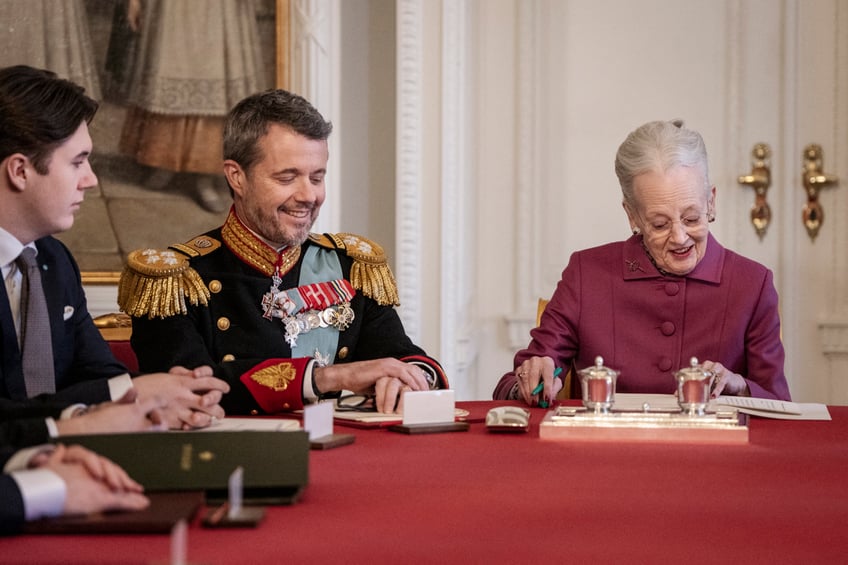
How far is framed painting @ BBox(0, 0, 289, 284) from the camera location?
181 inches

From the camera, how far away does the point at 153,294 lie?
107 inches

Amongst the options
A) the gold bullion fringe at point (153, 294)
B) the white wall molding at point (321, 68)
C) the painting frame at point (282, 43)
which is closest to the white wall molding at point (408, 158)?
the white wall molding at point (321, 68)

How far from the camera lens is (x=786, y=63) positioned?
502 cm

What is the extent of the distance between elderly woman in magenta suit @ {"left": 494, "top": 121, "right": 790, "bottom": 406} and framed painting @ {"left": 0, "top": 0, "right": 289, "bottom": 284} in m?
2.08

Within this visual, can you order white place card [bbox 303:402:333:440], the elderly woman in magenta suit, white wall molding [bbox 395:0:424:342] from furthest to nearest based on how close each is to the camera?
1. white wall molding [bbox 395:0:424:342]
2. the elderly woman in magenta suit
3. white place card [bbox 303:402:333:440]

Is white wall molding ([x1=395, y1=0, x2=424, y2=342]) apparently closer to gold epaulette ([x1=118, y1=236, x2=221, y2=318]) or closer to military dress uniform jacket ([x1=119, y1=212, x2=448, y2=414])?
military dress uniform jacket ([x1=119, y1=212, x2=448, y2=414])

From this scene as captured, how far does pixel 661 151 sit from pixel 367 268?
0.83m

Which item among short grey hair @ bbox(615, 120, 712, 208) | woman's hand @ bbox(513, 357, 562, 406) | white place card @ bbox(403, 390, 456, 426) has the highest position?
short grey hair @ bbox(615, 120, 712, 208)

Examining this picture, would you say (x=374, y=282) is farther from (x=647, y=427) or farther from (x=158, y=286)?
(x=647, y=427)

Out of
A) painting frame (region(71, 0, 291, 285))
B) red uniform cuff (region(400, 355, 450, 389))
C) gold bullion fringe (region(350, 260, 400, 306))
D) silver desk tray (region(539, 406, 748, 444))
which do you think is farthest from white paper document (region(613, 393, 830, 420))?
painting frame (region(71, 0, 291, 285))

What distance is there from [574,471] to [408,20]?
3.31 m

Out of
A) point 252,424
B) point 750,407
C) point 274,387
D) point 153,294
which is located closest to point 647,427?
point 750,407

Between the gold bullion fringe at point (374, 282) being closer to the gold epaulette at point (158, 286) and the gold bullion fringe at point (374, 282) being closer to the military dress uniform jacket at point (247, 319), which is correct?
the military dress uniform jacket at point (247, 319)

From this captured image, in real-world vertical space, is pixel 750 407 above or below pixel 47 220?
below
